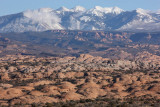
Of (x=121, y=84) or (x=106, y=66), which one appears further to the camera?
(x=106, y=66)

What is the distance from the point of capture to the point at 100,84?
131875 mm

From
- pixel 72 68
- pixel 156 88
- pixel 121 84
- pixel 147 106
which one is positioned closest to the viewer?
pixel 147 106

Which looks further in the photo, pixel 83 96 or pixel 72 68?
pixel 72 68

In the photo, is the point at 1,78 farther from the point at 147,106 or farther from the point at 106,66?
the point at 147,106

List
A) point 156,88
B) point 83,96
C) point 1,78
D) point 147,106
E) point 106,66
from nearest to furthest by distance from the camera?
point 147,106, point 83,96, point 156,88, point 1,78, point 106,66

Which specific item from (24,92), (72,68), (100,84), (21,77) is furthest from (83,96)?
(72,68)

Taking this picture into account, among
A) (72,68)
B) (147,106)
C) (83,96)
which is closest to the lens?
(147,106)

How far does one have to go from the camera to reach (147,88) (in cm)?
11694

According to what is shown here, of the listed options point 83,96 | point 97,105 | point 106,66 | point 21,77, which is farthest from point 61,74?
point 97,105

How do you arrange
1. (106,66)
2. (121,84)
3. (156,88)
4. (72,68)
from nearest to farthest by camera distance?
(156,88) < (121,84) < (72,68) < (106,66)

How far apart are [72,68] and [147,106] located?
121657 millimetres

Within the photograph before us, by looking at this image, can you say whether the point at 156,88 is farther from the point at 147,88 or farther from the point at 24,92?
the point at 24,92

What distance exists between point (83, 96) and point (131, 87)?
21671 mm

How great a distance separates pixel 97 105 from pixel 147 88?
5327cm
